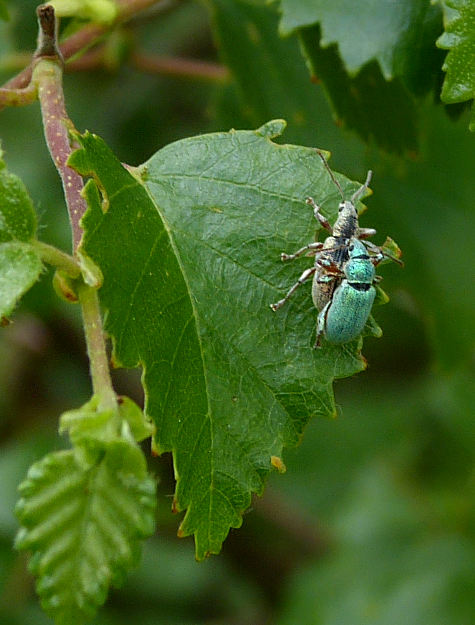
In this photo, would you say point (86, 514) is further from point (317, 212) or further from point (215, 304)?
point (317, 212)

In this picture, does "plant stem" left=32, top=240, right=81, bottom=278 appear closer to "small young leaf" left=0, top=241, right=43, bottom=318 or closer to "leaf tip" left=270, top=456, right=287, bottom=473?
"small young leaf" left=0, top=241, right=43, bottom=318

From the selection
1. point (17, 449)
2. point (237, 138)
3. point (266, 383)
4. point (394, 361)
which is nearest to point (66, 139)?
point (237, 138)

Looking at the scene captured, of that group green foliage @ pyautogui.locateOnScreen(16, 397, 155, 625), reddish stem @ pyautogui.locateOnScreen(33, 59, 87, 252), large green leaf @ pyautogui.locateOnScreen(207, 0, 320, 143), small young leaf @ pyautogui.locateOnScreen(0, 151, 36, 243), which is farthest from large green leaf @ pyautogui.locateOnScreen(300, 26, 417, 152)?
green foliage @ pyautogui.locateOnScreen(16, 397, 155, 625)

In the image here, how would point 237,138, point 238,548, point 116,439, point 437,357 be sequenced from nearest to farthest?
point 116,439 < point 237,138 < point 437,357 < point 238,548

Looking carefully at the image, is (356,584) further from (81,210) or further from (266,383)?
(81,210)

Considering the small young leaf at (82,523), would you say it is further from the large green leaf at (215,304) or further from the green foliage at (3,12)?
the green foliage at (3,12)

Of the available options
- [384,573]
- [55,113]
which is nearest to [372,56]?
[55,113]
